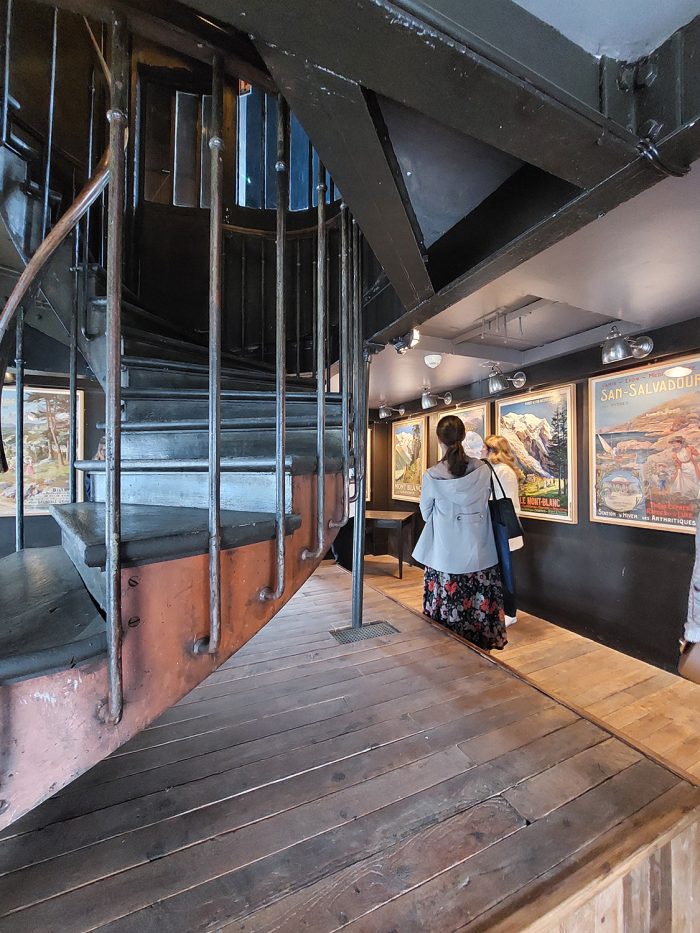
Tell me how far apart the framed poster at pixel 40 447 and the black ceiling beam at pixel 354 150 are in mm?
3315

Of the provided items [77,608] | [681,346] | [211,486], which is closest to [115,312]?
[211,486]

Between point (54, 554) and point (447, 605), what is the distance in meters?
2.32

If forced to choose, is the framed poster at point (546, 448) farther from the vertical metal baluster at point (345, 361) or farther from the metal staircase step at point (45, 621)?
the metal staircase step at point (45, 621)

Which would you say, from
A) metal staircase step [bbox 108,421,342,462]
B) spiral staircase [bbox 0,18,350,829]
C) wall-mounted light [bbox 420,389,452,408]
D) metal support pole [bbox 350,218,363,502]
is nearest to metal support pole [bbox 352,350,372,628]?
metal support pole [bbox 350,218,363,502]

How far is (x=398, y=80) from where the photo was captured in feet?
2.81

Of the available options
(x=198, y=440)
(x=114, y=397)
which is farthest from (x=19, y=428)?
(x=114, y=397)

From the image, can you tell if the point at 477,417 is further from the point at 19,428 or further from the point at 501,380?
the point at 19,428

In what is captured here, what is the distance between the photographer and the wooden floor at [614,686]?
204 cm

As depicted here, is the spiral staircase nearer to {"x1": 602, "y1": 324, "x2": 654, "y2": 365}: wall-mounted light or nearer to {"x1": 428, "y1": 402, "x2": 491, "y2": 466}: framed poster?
{"x1": 602, "y1": 324, "x2": 654, "y2": 365}: wall-mounted light

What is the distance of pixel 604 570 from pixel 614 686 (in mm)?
968

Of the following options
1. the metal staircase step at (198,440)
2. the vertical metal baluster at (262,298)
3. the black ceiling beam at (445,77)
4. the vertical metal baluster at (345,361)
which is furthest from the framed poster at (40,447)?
the black ceiling beam at (445,77)

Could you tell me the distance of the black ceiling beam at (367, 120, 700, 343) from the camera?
984mm

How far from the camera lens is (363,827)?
99 cm

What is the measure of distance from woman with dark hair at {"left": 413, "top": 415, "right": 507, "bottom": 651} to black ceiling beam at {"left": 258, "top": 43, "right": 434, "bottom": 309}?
4.53ft
